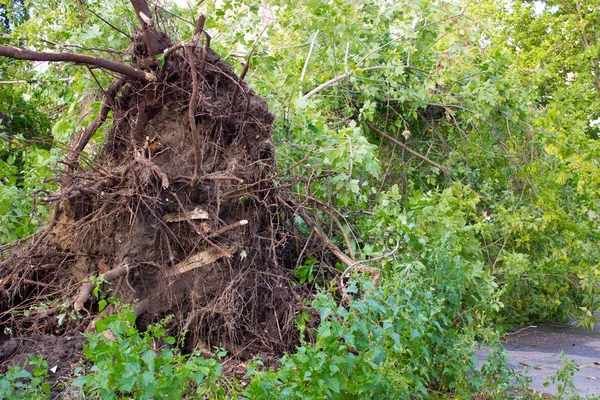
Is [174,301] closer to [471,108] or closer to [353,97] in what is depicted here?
[353,97]

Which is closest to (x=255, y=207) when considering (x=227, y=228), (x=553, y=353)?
(x=227, y=228)

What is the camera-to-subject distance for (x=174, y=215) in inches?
198

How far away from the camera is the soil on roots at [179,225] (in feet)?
16.0

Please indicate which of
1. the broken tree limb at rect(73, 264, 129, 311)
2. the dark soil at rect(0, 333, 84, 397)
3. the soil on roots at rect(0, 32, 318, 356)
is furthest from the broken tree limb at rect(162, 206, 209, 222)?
the dark soil at rect(0, 333, 84, 397)

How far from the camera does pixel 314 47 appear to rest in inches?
300

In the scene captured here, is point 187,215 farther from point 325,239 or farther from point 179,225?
point 325,239

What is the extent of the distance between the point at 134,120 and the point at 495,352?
3329 mm

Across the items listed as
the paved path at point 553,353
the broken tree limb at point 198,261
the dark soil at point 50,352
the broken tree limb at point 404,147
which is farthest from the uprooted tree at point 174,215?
the broken tree limb at point 404,147

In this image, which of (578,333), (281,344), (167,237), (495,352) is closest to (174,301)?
(167,237)

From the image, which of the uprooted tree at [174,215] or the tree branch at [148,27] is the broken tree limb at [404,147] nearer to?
the uprooted tree at [174,215]

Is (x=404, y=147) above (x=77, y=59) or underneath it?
underneath

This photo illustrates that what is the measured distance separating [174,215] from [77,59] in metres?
1.33

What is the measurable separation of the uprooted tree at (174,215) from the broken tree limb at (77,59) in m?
0.01

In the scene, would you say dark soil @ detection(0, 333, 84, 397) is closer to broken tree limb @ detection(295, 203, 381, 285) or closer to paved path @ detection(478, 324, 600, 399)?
broken tree limb @ detection(295, 203, 381, 285)
